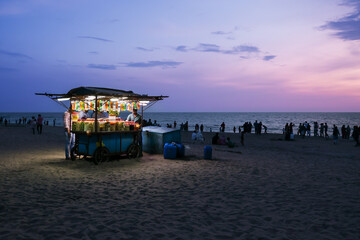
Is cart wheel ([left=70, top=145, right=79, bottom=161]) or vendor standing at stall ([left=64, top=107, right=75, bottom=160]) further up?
vendor standing at stall ([left=64, top=107, right=75, bottom=160])

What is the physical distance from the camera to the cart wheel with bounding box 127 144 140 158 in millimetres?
13203

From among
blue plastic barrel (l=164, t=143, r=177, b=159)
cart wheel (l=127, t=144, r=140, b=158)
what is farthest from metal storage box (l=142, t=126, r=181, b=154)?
cart wheel (l=127, t=144, r=140, b=158)

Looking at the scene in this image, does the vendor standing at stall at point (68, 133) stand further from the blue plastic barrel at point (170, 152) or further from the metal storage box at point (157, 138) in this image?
the blue plastic barrel at point (170, 152)

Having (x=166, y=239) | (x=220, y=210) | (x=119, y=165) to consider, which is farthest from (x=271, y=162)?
(x=166, y=239)

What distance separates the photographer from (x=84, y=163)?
12.1 meters

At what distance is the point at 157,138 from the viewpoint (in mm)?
15047

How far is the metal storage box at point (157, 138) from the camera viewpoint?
48.8ft

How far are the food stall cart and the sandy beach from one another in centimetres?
100

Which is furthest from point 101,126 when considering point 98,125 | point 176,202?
point 176,202

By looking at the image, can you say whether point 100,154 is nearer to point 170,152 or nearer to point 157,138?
point 170,152

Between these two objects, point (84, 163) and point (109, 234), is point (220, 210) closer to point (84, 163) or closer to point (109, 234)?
point (109, 234)

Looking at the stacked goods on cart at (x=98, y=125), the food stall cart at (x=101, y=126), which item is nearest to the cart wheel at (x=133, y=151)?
the food stall cart at (x=101, y=126)

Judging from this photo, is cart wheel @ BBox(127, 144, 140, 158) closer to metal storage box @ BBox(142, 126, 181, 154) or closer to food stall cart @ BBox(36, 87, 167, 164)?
food stall cart @ BBox(36, 87, 167, 164)

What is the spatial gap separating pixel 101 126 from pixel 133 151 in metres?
2.03
